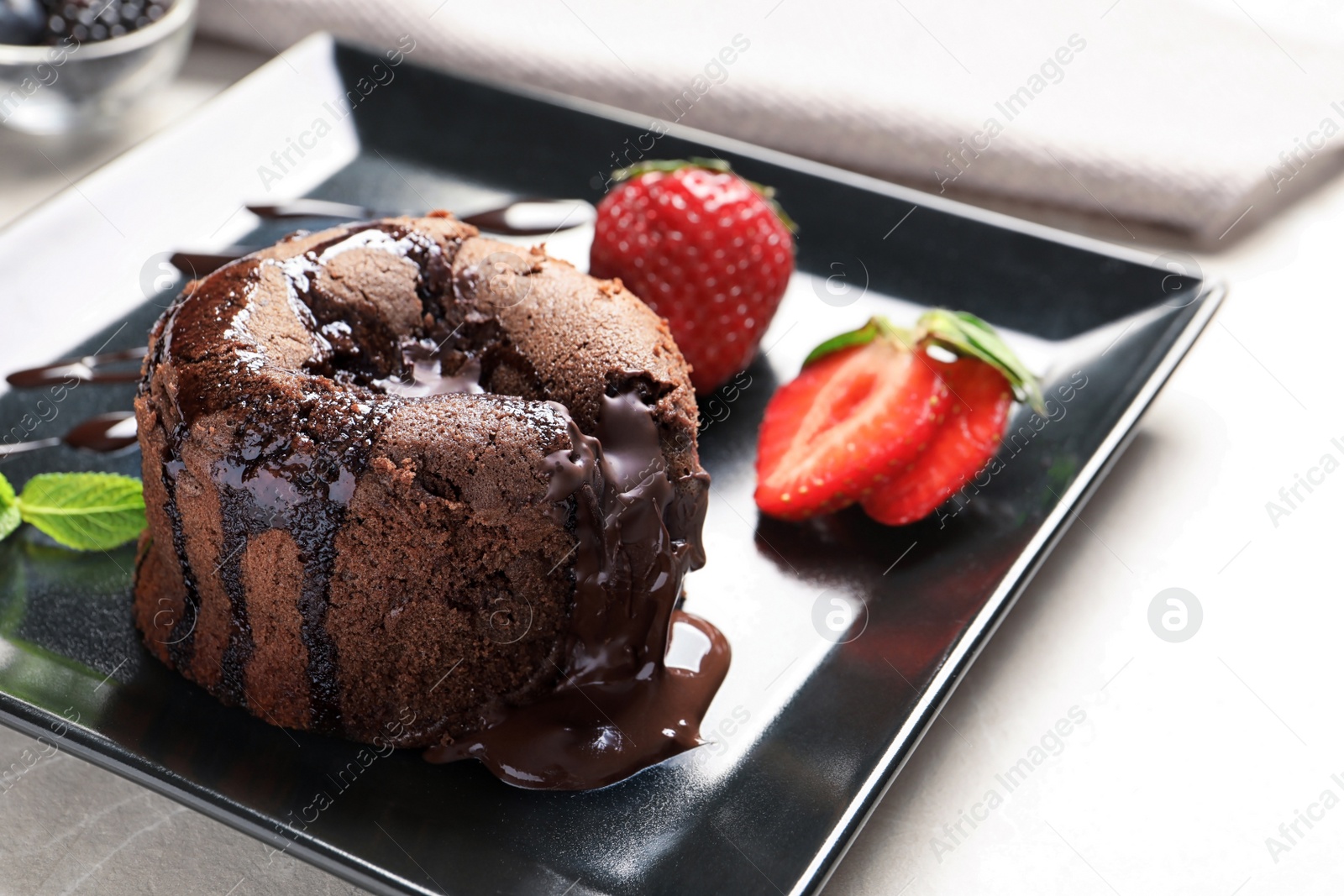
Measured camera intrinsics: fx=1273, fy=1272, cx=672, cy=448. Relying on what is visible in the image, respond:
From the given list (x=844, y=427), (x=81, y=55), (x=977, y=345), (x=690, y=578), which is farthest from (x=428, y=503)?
(x=81, y=55)

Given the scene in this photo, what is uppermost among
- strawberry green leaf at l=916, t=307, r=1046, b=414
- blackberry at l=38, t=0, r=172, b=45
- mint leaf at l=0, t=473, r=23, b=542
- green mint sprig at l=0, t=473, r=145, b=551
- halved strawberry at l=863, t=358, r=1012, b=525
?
strawberry green leaf at l=916, t=307, r=1046, b=414

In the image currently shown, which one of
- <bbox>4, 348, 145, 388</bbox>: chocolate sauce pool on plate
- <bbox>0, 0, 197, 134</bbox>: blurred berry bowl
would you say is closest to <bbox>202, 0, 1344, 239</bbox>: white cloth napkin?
<bbox>0, 0, 197, 134</bbox>: blurred berry bowl

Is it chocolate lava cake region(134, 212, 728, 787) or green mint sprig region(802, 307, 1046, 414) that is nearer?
chocolate lava cake region(134, 212, 728, 787)

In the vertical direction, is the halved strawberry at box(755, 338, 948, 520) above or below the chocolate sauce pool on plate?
above

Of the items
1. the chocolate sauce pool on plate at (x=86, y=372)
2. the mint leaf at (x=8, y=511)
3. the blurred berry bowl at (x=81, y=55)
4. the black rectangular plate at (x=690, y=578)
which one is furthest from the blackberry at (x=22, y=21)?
the mint leaf at (x=8, y=511)

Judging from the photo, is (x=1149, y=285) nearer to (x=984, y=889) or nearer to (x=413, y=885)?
(x=984, y=889)

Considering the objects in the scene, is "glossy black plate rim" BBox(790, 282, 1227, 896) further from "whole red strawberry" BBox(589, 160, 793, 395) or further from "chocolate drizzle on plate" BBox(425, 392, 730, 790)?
"whole red strawberry" BBox(589, 160, 793, 395)
